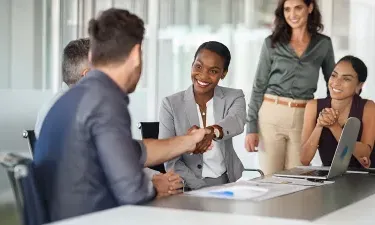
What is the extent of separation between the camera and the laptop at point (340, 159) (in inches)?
124

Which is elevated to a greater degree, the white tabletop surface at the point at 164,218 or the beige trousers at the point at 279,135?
the white tabletop surface at the point at 164,218

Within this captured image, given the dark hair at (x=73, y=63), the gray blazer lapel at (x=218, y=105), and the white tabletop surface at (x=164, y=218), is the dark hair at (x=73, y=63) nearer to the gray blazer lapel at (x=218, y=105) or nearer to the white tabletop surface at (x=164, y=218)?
the gray blazer lapel at (x=218, y=105)

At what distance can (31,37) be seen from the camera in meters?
6.52

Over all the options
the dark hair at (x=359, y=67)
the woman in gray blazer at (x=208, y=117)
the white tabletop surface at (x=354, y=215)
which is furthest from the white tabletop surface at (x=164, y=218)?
the dark hair at (x=359, y=67)

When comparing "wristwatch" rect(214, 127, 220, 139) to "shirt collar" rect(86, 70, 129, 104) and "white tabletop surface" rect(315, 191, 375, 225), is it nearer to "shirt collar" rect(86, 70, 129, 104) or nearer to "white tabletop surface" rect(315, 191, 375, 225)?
"white tabletop surface" rect(315, 191, 375, 225)

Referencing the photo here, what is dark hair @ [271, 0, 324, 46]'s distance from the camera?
4.84 meters

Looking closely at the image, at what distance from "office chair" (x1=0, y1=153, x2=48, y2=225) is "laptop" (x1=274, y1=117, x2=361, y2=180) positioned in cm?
135

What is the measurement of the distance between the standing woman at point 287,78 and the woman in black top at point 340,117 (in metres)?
0.59

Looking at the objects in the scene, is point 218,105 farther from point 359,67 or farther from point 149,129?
point 359,67

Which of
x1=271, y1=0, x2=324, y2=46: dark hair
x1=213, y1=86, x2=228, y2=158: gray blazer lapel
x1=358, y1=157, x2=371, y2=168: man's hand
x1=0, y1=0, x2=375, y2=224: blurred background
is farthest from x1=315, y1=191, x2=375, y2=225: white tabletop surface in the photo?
x1=0, y1=0, x2=375, y2=224: blurred background

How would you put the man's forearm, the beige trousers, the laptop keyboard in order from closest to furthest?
the man's forearm, the laptop keyboard, the beige trousers

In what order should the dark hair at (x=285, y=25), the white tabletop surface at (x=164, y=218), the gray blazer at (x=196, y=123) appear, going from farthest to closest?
the dark hair at (x=285, y=25) → the gray blazer at (x=196, y=123) → the white tabletop surface at (x=164, y=218)

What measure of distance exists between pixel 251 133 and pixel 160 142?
2281 mm

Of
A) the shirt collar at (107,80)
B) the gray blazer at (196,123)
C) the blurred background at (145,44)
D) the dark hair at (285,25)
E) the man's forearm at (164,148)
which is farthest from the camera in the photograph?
the blurred background at (145,44)
